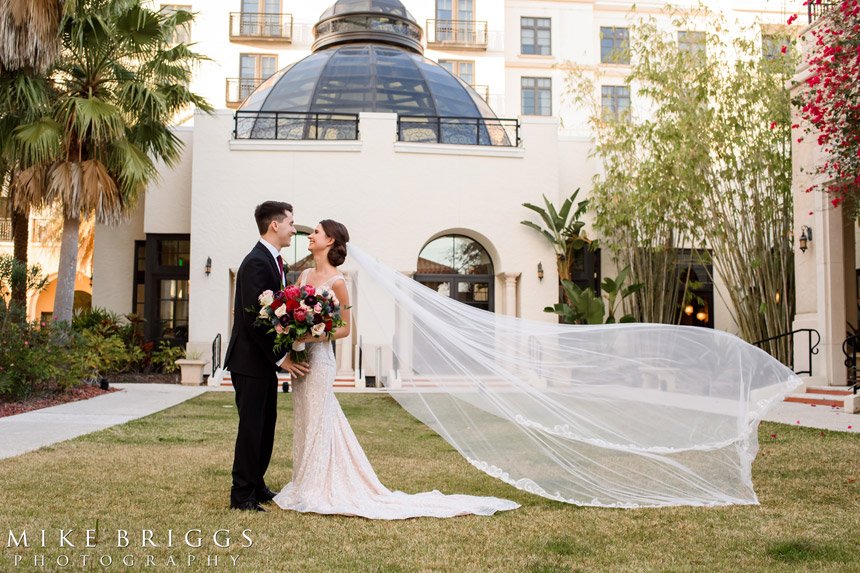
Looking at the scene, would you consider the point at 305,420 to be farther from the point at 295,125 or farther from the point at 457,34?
the point at 457,34

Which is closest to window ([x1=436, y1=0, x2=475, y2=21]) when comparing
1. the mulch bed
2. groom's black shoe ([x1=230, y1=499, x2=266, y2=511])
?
the mulch bed

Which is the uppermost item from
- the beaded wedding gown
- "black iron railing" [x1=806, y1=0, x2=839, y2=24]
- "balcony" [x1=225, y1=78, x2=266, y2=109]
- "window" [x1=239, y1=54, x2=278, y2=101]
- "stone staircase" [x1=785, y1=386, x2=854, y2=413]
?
"window" [x1=239, y1=54, x2=278, y2=101]

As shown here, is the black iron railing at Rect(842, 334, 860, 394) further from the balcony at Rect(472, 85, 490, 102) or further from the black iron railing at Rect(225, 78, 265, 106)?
the black iron railing at Rect(225, 78, 265, 106)

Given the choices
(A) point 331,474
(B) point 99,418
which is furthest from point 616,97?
(A) point 331,474

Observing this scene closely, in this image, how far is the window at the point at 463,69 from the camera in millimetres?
34469

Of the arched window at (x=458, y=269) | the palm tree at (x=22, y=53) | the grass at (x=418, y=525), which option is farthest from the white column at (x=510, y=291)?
the grass at (x=418, y=525)

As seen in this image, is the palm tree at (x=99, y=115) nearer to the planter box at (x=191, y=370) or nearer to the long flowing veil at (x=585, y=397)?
the planter box at (x=191, y=370)

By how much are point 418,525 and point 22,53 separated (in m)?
12.9

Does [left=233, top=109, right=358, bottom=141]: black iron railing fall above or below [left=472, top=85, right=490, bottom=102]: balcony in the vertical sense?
below

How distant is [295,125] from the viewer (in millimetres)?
22594

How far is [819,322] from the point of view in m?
15.0

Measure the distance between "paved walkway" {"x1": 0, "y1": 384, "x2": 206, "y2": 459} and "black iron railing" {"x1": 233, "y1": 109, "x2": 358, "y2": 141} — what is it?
800 cm

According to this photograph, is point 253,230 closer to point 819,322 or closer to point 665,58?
point 665,58

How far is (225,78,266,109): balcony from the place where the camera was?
3312cm
